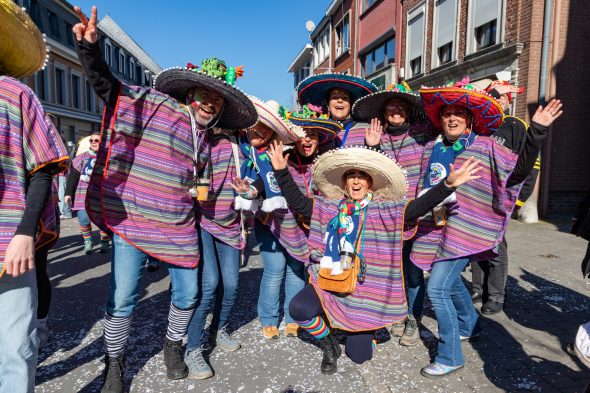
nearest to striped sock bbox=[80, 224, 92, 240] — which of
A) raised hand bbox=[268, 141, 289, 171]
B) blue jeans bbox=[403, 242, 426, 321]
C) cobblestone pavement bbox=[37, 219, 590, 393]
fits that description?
cobblestone pavement bbox=[37, 219, 590, 393]

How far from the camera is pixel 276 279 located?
Answer: 3473 mm

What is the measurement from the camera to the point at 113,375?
2.55 metres

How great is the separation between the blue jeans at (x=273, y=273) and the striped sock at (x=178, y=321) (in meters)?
0.84

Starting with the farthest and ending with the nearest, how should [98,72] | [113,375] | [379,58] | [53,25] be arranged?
[53,25]
[379,58]
[113,375]
[98,72]

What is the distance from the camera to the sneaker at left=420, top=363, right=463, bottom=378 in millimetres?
2877

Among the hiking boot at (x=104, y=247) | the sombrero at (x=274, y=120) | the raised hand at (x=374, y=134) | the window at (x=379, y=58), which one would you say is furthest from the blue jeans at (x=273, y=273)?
the window at (x=379, y=58)

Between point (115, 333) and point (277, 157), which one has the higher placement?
point (277, 157)

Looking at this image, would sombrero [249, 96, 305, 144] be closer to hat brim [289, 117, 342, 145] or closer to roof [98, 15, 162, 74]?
hat brim [289, 117, 342, 145]

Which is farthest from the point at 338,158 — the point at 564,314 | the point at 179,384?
the point at 564,314

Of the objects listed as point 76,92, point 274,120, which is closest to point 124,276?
point 274,120

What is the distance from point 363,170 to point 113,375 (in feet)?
6.80

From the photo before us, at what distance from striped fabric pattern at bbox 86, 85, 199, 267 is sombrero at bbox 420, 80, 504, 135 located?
179 cm

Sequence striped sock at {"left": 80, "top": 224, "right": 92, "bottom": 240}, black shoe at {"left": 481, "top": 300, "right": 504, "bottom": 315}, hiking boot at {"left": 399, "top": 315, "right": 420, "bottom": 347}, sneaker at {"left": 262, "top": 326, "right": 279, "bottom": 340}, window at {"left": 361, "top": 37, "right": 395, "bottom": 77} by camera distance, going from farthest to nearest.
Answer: window at {"left": 361, "top": 37, "right": 395, "bottom": 77} < striped sock at {"left": 80, "top": 224, "right": 92, "bottom": 240} < black shoe at {"left": 481, "top": 300, "right": 504, "bottom": 315} < sneaker at {"left": 262, "top": 326, "right": 279, "bottom": 340} < hiking boot at {"left": 399, "top": 315, "right": 420, "bottom": 347}

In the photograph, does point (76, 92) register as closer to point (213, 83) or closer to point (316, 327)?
point (213, 83)
